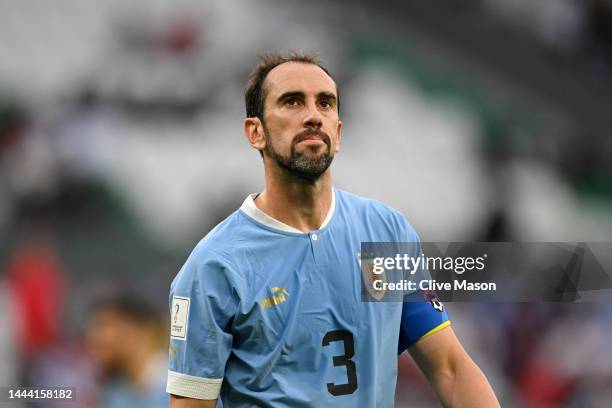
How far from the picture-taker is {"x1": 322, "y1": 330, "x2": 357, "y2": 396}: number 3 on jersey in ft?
7.86

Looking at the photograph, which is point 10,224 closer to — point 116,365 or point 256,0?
point 116,365

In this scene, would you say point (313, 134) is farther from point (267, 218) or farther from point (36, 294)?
point (36, 294)

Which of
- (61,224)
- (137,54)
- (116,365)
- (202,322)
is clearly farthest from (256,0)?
(202,322)

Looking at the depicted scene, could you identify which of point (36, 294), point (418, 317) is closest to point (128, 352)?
point (36, 294)

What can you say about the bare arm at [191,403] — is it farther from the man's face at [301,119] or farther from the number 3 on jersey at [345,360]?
the man's face at [301,119]

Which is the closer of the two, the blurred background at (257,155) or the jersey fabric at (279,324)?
the jersey fabric at (279,324)

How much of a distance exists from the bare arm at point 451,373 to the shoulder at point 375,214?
311mm

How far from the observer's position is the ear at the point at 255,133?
265 centimetres

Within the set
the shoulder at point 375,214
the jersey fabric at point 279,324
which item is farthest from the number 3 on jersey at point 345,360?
the shoulder at point 375,214

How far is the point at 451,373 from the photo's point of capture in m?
2.54

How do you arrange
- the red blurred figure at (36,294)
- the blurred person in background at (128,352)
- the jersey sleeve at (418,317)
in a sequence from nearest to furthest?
Result: the jersey sleeve at (418,317) → the blurred person in background at (128,352) → the red blurred figure at (36,294)

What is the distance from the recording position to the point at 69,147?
5.63 meters

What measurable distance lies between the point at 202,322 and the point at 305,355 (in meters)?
0.29
